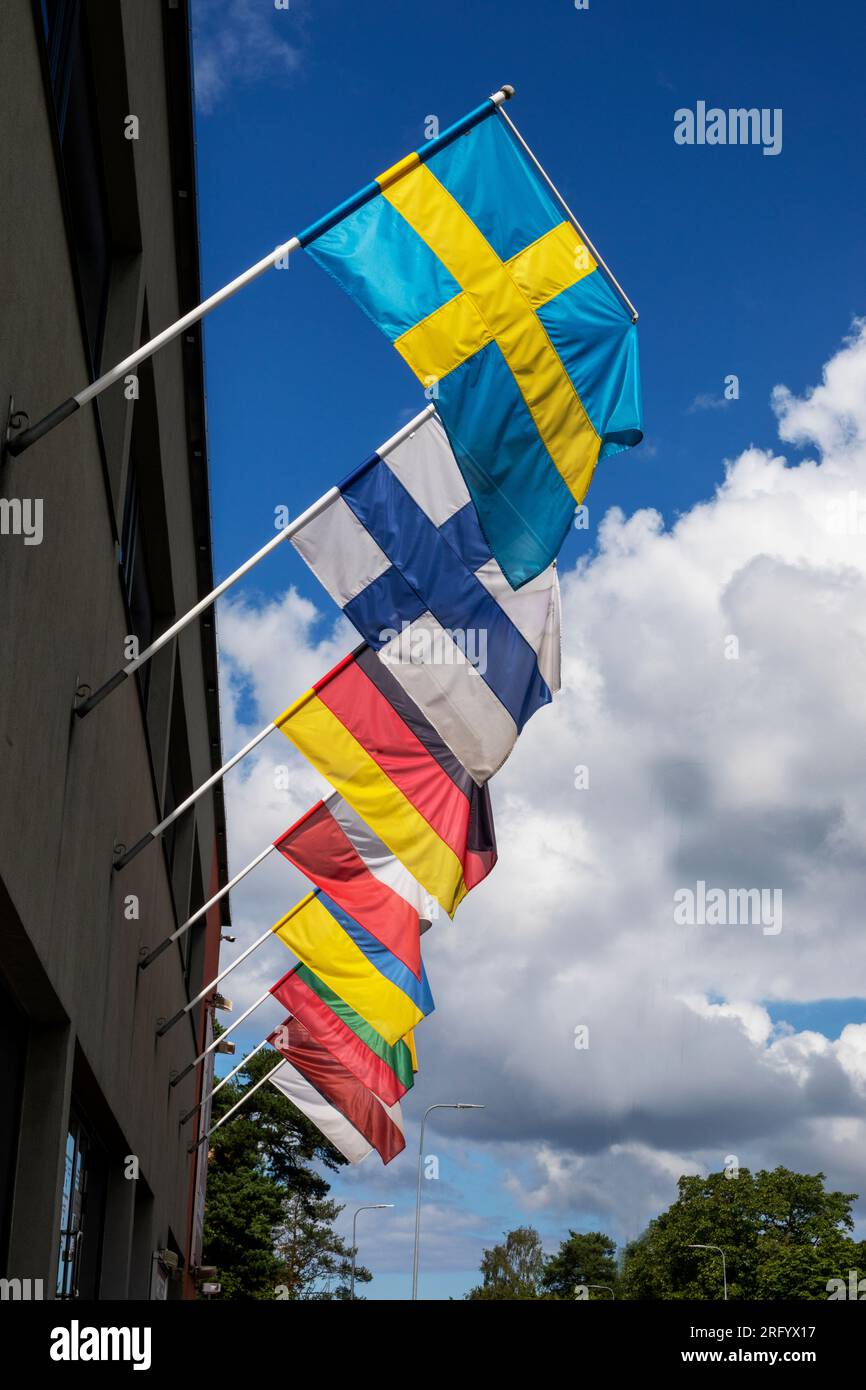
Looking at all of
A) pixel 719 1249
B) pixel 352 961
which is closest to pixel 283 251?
pixel 352 961

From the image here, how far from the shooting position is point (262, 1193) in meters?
61.0

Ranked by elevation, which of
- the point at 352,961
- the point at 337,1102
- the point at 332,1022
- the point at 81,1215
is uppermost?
the point at 352,961

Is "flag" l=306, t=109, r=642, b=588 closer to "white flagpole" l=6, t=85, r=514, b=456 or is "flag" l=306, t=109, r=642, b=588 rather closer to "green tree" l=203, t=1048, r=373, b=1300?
"white flagpole" l=6, t=85, r=514, b=456

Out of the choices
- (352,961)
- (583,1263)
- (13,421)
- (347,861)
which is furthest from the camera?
(583,1263)

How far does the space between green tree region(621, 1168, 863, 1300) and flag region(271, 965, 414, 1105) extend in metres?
89.2

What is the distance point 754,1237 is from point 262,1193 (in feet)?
187

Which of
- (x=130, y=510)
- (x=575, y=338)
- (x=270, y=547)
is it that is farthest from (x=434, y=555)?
(x=130, y=510)

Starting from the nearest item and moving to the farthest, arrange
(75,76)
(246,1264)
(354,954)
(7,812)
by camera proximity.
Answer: (7,812) → (75,76) → (354,954) → (246,1264)

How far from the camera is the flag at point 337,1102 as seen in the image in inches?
768

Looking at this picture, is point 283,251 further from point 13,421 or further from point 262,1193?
point 262,1193

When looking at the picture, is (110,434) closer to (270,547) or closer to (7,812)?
(270,547)

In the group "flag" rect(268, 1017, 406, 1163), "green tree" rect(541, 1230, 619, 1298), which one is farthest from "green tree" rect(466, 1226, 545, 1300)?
"flag" rect(268, 1017, 406, 1163)
